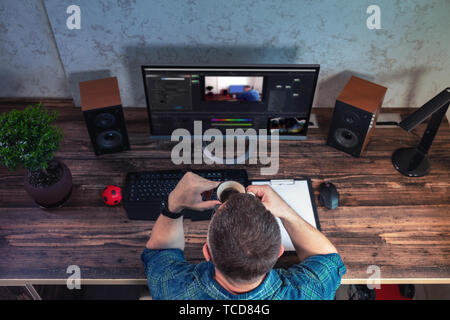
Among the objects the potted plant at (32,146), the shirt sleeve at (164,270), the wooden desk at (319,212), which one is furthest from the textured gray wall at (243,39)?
the shirt sleeve at (164,270)

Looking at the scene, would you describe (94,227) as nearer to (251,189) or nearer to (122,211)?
(122,211)

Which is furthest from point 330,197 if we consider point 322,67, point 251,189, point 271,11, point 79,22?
point 79,22

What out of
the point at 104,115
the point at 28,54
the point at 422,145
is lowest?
the point at 422,145

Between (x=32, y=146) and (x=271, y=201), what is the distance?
0.76 meters

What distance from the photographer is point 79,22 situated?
4.72 ft

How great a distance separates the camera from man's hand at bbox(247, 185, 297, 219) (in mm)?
1193

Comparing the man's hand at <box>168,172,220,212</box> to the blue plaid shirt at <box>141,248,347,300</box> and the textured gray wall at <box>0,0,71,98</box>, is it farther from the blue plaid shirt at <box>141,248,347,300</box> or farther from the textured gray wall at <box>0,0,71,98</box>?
the textured gray wall at <box>0,0,71,98</box>

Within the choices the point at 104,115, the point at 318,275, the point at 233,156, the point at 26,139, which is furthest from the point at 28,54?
the point at 318,275

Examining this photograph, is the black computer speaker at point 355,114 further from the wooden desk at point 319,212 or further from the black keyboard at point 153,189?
the black keyboard at point 153,189

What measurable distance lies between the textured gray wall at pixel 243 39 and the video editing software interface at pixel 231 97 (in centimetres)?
17

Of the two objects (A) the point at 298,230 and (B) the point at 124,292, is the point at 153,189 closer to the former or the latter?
(A) the point at 298,230

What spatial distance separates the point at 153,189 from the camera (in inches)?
55.1

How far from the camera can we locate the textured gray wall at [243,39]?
1411 mm

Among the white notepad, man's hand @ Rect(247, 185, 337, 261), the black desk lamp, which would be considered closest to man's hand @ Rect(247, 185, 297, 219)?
man's hand @ Rect(247, 185, 337, 261)
